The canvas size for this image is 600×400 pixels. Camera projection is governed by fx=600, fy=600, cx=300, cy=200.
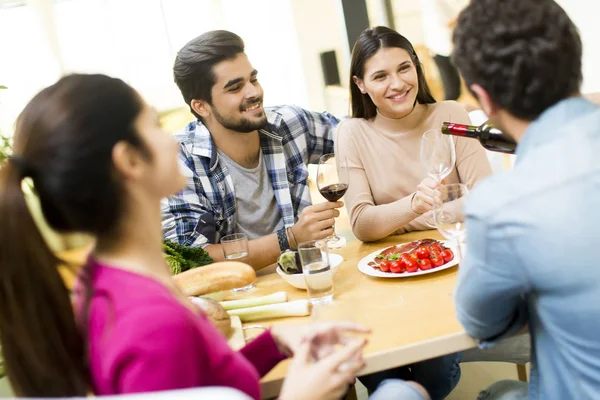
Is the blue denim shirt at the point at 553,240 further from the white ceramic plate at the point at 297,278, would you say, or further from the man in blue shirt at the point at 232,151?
the man in blue shirt at the point at 232,151

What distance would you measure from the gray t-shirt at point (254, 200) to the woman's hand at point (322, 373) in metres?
1.25

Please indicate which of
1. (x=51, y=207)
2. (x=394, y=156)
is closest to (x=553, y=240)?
(x=51, y=207)

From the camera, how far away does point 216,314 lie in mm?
1292

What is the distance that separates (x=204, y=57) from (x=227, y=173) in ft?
1.41

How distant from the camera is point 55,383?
0.90m

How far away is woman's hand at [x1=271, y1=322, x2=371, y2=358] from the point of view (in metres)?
1.09

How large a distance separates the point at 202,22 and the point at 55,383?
14.2 feet

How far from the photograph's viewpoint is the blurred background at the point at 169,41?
4484mm

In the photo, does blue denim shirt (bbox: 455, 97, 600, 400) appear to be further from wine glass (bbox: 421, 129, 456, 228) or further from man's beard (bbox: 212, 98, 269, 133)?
man's beard (bbox: 212, 98, 269, 133)

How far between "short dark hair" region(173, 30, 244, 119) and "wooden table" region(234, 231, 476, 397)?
875mm

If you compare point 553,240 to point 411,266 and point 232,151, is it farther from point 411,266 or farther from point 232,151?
point 232,151

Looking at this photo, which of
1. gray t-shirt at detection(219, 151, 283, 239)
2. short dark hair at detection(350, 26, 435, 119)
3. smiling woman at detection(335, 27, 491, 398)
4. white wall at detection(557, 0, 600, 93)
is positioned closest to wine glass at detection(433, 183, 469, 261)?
smiling woman at detection(335, 27, 491, 398)

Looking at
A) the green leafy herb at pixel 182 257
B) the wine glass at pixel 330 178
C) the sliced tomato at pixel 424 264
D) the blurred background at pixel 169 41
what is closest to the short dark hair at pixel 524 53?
the sliced tomato at pixel 424 264

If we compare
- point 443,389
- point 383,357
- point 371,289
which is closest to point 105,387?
point 383,357
